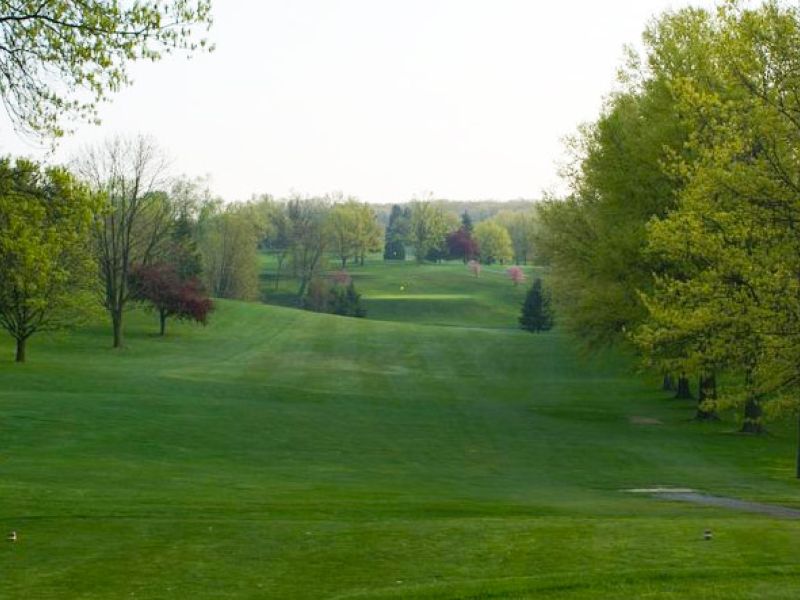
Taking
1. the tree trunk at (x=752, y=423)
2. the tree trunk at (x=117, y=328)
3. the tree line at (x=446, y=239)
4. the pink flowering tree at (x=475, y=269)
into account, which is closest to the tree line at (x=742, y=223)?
the tree trunk at (x=752, y=423)

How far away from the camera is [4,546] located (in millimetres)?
13102

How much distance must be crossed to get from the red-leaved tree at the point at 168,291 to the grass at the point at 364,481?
416 cm

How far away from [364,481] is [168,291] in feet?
168

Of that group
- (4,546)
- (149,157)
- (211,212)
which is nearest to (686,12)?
(4,546)

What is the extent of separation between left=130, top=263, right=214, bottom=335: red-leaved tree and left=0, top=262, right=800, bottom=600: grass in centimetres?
416

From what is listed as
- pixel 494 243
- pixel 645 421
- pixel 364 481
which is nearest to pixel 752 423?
pixel 645 421

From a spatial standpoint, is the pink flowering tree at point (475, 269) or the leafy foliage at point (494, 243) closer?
the pink flowering tree at point (475, 269)

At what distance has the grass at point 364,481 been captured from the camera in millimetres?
11430

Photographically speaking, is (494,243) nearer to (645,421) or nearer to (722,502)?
(645,421)

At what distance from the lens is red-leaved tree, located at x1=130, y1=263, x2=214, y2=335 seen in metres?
72.1

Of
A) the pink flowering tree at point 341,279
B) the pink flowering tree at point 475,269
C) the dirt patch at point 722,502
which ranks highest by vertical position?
the pink flowering tree at point 475,269

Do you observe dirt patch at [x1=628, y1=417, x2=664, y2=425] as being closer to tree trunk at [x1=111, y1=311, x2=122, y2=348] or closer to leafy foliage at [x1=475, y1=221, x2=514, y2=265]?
tree trunk at [x1=111, y1=311, x2=122, y2=348]

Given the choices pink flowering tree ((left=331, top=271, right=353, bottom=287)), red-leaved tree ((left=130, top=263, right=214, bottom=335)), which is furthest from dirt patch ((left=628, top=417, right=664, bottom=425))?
pink flowering tree ((left=331, top=271, right=353, bottom=287))

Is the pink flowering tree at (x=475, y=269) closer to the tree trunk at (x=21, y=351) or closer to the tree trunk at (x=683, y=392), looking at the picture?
the tree trunk at (x=683, y=392)
